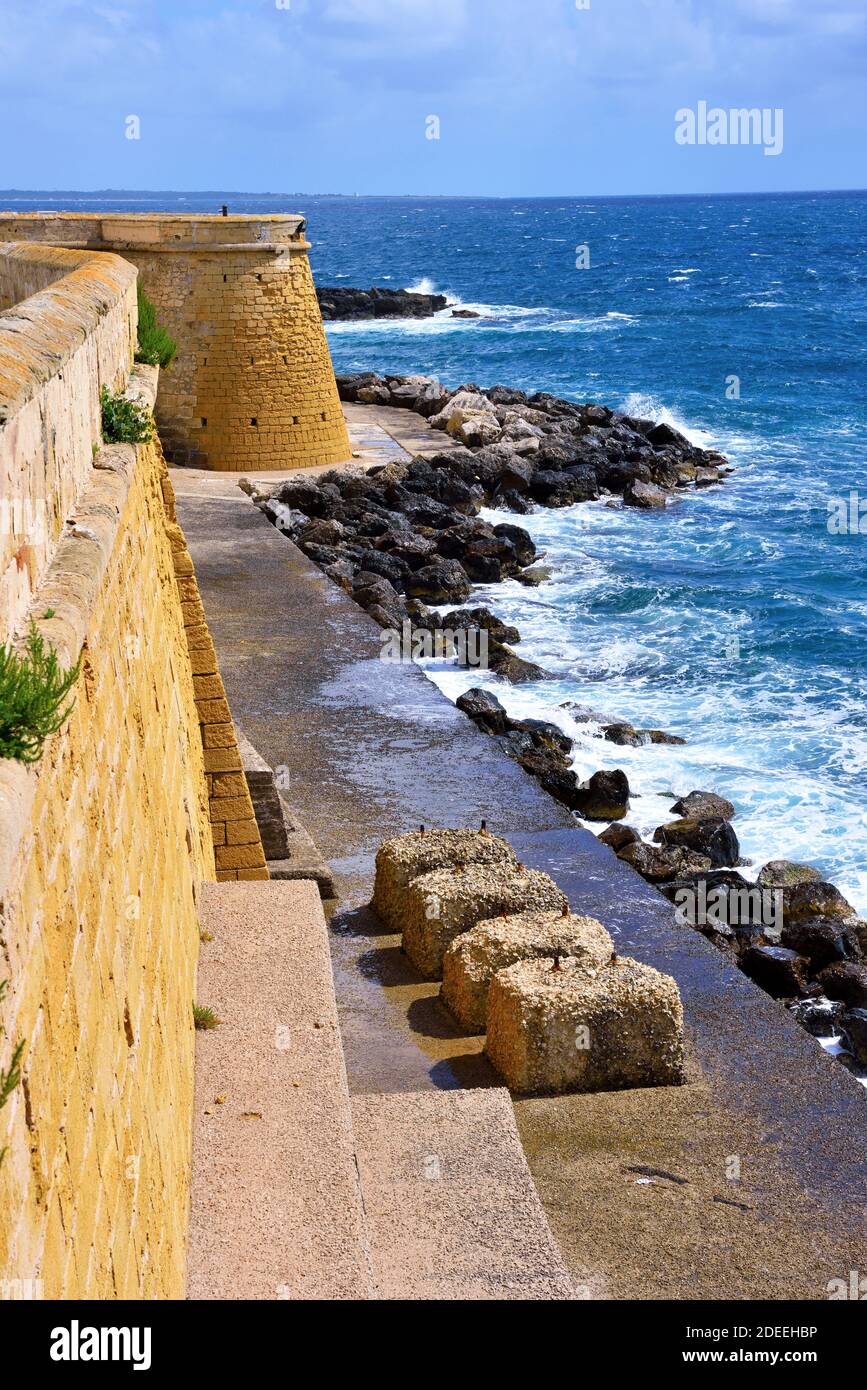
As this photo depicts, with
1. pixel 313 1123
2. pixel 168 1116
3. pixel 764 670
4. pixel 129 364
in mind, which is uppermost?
pixel 129 364

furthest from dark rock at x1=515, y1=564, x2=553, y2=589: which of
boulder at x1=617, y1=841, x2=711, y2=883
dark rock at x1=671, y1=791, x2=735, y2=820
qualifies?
boulder at x1=617, y1=841, x2=711, y2=883

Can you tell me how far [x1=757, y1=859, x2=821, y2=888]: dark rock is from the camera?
12.5 meters

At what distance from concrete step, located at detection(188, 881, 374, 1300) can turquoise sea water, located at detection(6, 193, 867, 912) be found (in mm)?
7486

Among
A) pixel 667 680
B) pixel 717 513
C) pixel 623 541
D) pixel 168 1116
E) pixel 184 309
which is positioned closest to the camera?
pixel 168 1116

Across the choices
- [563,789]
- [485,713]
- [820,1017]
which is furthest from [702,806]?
[820,1017]

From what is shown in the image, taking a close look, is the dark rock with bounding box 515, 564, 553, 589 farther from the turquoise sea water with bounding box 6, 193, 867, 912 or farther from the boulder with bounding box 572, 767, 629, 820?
the boulder with bounding box 572, 767, 629, 820

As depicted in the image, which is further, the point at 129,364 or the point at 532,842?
the point at 532,842

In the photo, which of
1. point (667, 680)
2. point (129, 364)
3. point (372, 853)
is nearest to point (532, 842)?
point (372, 853)

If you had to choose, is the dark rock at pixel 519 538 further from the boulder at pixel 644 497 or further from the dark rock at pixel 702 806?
the dark rock at pixel 702 806

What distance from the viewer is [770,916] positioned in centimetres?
1159

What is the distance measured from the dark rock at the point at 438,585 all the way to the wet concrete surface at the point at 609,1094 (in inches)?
305

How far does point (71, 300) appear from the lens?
4.99 metres

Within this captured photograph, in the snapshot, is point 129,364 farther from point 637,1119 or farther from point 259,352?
point 259,352

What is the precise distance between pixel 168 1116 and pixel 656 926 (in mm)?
5029
